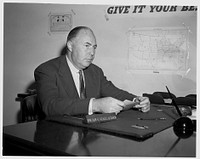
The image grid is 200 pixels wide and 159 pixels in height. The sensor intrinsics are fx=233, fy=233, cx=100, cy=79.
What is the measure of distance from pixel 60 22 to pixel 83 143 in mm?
2359

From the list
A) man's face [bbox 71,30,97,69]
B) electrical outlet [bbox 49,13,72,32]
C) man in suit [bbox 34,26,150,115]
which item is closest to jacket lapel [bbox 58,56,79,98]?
man in suit [bbox 34,26,150,115]

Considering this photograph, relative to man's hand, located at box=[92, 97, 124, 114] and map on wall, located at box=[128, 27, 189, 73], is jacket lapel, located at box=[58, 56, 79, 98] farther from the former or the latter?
map on wall, located at box=[128, 27, 189, 73]

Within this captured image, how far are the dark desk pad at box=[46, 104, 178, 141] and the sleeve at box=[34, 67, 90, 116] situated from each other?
9 centimetres

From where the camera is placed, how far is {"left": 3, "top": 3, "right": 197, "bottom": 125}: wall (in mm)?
2619

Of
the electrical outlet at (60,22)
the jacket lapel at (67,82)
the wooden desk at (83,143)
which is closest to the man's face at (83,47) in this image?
the jacket lapel at (67,82)

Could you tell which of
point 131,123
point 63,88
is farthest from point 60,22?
point 131,123

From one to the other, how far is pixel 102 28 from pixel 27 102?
63.6 inches

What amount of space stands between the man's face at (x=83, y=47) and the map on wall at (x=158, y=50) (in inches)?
45.0

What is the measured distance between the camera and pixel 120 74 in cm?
278

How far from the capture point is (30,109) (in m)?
1.44

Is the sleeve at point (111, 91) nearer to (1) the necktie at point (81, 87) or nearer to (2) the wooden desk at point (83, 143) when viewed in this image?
(1) the necktie at point (81, 87)

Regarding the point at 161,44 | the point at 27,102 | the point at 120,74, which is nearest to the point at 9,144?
the point at 27,102

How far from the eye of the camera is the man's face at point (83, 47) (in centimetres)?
166

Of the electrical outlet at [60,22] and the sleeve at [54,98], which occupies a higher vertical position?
the electrical outlet at [60,22]
